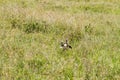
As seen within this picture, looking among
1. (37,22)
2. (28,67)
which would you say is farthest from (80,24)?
(28,67)

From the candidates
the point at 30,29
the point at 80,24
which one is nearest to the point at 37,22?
the point at 30,29

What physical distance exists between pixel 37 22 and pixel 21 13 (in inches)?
39.4

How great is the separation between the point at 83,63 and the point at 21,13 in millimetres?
4694

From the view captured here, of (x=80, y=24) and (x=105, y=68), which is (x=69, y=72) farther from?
(x=80, y=24)

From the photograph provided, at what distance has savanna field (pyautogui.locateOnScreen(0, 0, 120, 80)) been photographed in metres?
5.80

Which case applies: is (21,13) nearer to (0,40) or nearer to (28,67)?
(0,40)

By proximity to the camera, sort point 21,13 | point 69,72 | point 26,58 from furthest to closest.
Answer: point 21,13 → point 26,58 → point 69,72

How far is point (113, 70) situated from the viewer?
609 centimetres

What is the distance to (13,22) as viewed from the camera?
9758 mm

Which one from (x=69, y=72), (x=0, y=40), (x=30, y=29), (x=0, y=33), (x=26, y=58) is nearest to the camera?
(x=69, y=72)

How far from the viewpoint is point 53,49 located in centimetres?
736

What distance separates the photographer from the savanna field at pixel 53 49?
580 cm

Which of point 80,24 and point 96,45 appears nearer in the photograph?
point 96,45

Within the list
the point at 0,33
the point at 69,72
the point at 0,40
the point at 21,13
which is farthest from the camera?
the point at 21,13
